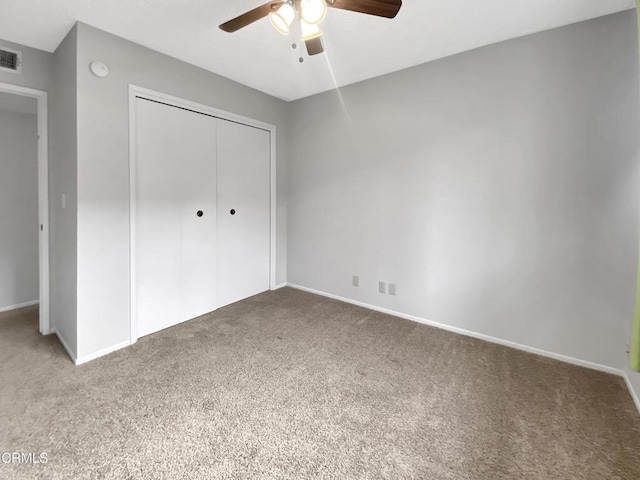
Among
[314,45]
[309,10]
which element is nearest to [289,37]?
[314,45]

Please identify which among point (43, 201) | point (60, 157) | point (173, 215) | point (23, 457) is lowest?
point (23, 457)

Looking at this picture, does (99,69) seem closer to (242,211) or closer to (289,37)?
(289,37)

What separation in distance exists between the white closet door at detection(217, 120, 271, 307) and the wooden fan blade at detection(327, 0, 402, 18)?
1.93 m

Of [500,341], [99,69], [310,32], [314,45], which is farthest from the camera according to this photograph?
[500,341]

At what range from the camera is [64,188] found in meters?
2.32

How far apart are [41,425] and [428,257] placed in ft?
9.66

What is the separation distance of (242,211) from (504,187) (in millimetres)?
2612

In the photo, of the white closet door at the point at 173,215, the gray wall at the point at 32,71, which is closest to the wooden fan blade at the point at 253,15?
the white closet door at the point at 173,215

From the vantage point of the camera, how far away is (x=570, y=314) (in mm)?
2197

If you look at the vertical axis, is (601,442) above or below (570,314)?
below

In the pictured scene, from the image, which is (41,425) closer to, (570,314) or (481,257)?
(481,257)

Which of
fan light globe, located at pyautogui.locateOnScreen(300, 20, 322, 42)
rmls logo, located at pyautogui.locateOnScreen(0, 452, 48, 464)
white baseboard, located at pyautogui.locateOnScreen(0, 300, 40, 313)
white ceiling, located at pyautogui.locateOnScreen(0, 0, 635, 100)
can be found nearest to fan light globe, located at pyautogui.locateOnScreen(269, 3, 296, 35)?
fan light globe, located at pyautogui.locateOnScreen(300, 20, 322, 42)

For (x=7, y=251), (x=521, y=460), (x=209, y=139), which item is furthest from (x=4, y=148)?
(x=521, y=460)

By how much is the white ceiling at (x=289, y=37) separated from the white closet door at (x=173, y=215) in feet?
1.87
